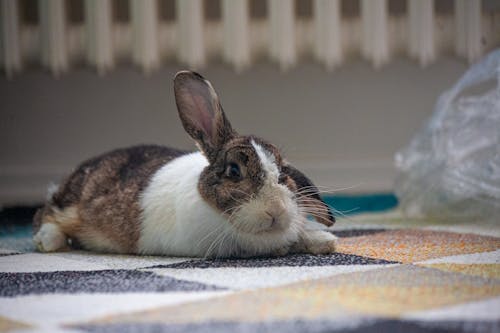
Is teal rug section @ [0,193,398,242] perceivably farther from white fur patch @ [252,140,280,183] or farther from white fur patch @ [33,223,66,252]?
white fur patch @ [252,140,280,183]

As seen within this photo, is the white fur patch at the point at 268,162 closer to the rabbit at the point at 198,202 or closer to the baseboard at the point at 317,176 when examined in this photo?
the rabbit at the point at 198,202

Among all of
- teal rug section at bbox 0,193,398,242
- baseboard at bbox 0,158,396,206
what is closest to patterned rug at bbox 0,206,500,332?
teal rug section at bbox 0,193,398,242

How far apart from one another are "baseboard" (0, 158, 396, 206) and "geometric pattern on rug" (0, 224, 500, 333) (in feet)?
3.59

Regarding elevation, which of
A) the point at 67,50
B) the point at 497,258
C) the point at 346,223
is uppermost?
the point at 67,50

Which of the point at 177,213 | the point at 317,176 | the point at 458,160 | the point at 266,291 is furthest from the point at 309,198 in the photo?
the point at 317,176

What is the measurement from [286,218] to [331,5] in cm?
114

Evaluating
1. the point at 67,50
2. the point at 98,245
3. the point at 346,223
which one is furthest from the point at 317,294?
the point at 67,50

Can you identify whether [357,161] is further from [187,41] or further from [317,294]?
[317,294]

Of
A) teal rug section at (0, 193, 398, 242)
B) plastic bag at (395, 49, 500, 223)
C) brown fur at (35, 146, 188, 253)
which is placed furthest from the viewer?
teal rug section at (0, 193, 398, 242)

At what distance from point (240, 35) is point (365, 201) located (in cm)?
66

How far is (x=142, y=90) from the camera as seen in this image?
93.8 inches

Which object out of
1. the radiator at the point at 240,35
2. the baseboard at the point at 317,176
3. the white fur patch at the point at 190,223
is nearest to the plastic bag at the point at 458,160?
the radiator at the point at 240,35

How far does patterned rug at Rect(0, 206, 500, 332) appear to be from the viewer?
2.29 feet

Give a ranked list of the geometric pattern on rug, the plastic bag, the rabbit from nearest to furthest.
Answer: the geometric pattern on rug → the rabbit → the plastic bag
